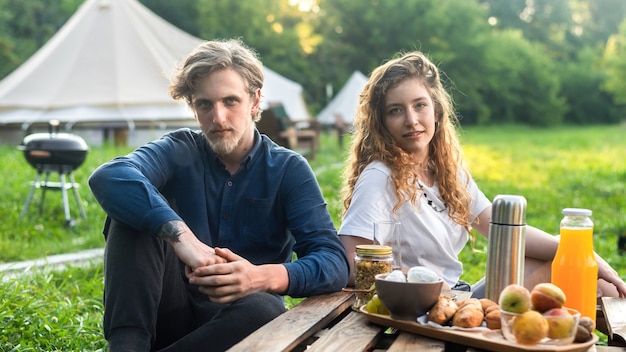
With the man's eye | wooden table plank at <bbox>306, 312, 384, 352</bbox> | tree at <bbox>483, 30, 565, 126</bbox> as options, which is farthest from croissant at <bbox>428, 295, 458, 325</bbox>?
tree at <bbox>483, 30, 565, 126</bbox>

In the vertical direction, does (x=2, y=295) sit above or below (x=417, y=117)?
below

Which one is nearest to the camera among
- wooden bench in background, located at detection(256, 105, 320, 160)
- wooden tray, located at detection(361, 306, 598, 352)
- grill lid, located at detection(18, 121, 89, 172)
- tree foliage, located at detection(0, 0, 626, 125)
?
wooden tray, located at detection(361, 306, 598, 352)

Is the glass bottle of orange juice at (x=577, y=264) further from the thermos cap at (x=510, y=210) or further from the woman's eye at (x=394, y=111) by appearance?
the woman's eye at (x=394, y=111)

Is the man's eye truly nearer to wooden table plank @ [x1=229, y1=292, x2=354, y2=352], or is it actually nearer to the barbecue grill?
wooden table plank @ [x1=229, y1=292, x2=354, y2=352]

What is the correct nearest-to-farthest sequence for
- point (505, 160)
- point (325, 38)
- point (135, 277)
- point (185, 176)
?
point (135, 277) → point (185, 176) → point (505, 160) → point (325, 38)

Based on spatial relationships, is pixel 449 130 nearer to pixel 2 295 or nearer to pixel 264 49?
pixel 2 295

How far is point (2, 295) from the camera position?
3.78m

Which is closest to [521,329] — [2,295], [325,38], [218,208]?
[218,208]

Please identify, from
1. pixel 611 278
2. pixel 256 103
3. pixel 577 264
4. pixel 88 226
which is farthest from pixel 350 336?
pixel 88 226

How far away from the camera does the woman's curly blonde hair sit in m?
2.88

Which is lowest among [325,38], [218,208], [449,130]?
[218,208]

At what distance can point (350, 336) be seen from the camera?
195cm

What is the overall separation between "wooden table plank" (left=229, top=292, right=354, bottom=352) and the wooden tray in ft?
0.60

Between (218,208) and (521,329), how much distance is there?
1370mm
